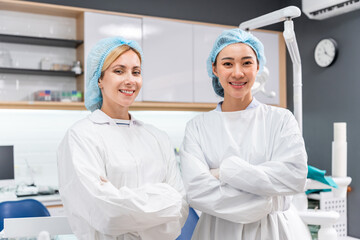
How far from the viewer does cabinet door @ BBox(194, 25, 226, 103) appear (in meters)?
4.48

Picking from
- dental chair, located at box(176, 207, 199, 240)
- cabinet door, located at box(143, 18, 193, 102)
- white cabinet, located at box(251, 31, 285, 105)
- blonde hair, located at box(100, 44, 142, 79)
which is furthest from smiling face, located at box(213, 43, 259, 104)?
white cabinet, located at box(251, 31, 285, 105)

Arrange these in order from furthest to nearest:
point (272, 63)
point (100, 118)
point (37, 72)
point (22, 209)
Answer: point (272, 63) < point (37, 72) < point (22, 209) < point (100, 118)

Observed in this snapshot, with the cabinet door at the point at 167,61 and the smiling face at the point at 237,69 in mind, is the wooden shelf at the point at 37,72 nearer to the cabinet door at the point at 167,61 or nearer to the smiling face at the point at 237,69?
the cabinet door at the point at 167,61

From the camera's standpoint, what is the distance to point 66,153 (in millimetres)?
1504

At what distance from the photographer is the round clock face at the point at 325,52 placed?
14.4ft

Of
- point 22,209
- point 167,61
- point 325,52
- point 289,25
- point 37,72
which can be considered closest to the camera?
point 289,25

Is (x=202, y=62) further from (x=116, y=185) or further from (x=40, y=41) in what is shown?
(x=116, y=185)

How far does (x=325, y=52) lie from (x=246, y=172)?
3.30m

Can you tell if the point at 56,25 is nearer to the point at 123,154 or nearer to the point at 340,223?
the point at 123,154

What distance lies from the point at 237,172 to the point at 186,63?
2.91m

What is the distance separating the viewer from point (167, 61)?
14.1 ft

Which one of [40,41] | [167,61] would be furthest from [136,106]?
[40,41]

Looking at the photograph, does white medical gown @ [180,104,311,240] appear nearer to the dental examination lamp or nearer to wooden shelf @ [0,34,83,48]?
the dental examination lamp

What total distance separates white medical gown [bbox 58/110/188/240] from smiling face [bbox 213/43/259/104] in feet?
1.32
